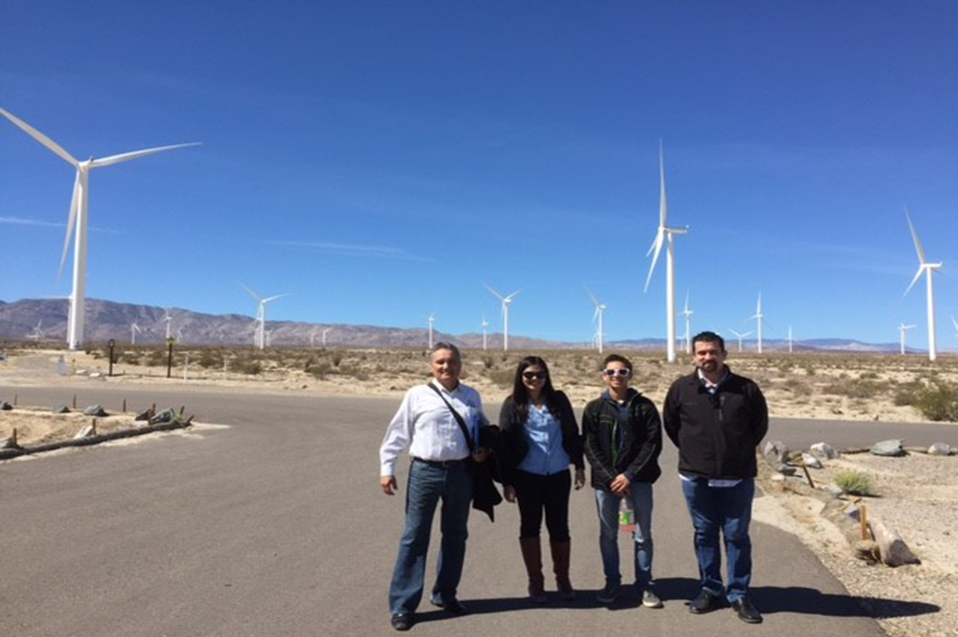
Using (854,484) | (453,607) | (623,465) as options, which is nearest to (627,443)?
(623,465)

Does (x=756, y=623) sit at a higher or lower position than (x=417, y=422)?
lower

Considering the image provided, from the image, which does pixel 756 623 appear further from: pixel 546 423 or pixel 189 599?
pixel 189 599

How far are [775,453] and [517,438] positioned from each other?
32.0 ft

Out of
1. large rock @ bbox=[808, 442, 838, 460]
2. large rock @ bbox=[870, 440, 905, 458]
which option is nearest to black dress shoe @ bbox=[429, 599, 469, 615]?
large rock @ bbox=[808, 442, 838, 460]

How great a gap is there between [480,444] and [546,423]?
1.65ft

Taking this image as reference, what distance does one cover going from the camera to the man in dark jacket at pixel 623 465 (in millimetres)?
5426

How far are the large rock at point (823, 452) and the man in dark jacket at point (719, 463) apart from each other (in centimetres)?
1035

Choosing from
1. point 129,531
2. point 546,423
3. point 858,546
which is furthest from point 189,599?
point 858,546

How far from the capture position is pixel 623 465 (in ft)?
17.9

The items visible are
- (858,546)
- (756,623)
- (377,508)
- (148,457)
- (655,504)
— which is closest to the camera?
A: (756,623)

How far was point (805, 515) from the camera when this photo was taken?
29.3 feet

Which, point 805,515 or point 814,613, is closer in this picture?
point 814,613

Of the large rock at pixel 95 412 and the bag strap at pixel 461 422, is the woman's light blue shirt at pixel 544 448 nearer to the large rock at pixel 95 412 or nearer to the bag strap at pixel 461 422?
the bag strap at pixel 461 422

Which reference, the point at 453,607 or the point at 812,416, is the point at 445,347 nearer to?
the point at 453,607
